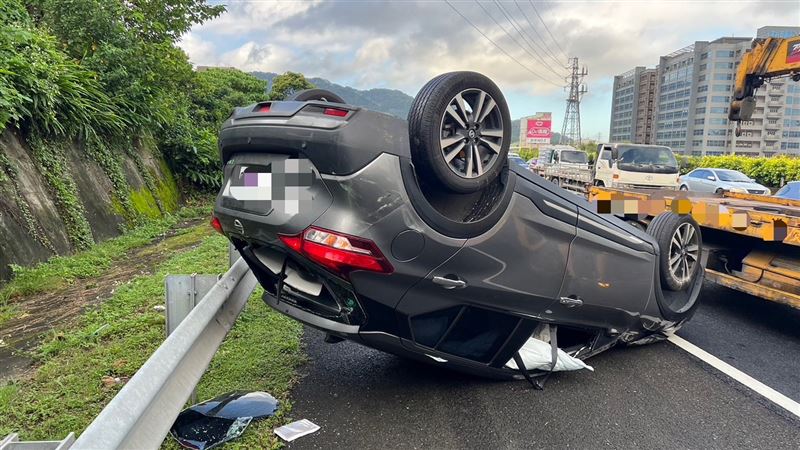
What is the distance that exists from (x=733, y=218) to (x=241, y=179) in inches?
184

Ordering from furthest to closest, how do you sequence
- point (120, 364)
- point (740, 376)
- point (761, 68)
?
point (761, 68)
point (740, 376)
point (120, 364)

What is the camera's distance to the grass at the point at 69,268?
208 inches

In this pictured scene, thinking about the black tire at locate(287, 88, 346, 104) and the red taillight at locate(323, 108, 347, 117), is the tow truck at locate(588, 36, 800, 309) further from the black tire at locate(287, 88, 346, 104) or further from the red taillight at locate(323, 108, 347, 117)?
the red taillight at locate(323, 108, 347, 117)

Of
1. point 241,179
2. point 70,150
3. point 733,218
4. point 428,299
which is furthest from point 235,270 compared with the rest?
point 70,150

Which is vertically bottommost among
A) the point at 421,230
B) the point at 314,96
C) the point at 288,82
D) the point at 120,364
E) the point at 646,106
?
the point at 120,364

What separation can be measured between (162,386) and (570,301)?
2448mm

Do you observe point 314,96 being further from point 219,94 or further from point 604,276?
point 219,94

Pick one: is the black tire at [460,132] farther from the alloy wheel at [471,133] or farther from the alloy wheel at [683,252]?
the alloy wheel at [683,252]

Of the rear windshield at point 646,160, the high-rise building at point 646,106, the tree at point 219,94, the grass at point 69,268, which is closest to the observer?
the grass at point 69,268

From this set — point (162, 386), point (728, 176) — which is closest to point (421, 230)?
point (162, 386)

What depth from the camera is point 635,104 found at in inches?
2913

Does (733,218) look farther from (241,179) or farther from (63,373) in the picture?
(63,373)

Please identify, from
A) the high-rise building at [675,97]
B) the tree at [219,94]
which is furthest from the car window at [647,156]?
the high-rise building at [675,97]

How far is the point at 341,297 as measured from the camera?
271 centimetres
